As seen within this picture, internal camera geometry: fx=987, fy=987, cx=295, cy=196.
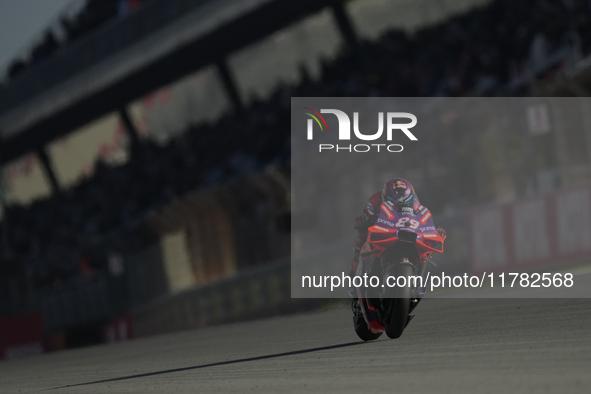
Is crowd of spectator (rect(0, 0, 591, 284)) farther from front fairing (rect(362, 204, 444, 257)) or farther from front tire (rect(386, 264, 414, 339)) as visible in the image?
front tire (rect(386, 264, 414, 339))

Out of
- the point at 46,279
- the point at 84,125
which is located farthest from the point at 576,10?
the point at 84,125

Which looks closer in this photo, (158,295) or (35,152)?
(158,295)

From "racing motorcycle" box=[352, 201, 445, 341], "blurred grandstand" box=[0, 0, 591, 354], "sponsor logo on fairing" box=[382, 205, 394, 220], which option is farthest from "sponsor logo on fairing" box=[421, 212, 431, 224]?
"blurred grandstand" box=[0, 0, 591, 354]

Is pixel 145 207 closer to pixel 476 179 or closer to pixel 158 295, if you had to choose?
pixel 158 295

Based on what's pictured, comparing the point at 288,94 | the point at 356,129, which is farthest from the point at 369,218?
the point at 288,94

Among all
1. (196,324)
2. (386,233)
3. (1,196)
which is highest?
(1,196)

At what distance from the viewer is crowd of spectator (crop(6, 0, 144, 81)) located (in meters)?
27.4

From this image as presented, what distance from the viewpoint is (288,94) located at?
2438cm

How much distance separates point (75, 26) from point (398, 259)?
23723 mm

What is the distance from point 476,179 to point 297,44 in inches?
459

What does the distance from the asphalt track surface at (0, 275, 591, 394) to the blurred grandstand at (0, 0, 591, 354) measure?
493cm

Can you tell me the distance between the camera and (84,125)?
108 ft

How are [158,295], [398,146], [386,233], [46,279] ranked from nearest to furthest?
[386,233] → [398,146] → [158,295] → [46,279]

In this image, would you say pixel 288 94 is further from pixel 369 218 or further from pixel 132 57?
pixel 369 218
